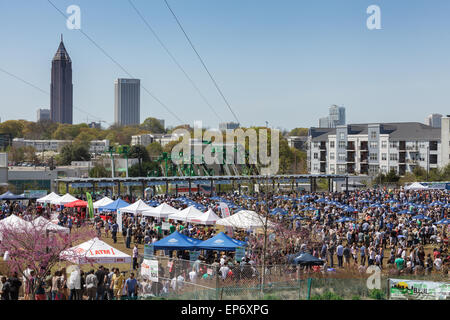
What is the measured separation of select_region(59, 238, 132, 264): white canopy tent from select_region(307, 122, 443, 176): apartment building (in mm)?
83198

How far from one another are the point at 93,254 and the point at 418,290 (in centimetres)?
962

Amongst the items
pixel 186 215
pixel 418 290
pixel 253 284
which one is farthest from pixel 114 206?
pixel 418 290

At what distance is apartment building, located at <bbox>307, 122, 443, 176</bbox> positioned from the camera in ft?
321

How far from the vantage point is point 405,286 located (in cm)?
1345

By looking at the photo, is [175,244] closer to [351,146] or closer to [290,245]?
[290,245]

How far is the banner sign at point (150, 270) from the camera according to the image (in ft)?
51.3

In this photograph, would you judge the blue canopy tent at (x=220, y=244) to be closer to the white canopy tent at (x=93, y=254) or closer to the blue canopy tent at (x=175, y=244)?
the blue canopy tent at (x=175, y=244)

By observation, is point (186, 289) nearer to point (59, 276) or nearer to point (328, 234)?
point (59, 276)

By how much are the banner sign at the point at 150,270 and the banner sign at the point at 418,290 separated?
6.27 m

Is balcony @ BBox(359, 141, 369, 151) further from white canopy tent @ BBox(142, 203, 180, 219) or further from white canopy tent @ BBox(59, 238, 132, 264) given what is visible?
white canopy tent @ BBox(59, 238, 132, 264)

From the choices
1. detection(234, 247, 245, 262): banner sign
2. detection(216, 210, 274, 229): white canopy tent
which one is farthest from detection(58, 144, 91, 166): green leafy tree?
detection(234, 247, 245, 262): banner sign

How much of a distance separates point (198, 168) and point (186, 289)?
328ft

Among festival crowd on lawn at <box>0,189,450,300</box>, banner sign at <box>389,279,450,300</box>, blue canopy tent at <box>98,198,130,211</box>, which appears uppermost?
blue canopy tent at <box>98,198,130,211</box>
